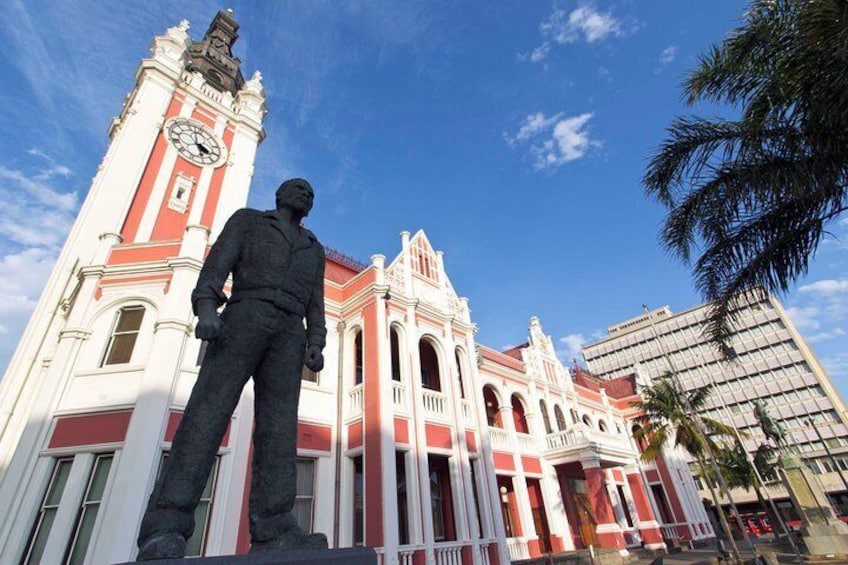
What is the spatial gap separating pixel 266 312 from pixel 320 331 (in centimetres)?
69

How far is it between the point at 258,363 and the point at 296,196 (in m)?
1.73

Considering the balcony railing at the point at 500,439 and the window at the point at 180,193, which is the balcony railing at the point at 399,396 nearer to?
the balcony railing at the point at 500,439

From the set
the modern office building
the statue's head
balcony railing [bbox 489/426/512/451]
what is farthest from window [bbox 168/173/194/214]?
the modern office building

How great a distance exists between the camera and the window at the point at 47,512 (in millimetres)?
8594

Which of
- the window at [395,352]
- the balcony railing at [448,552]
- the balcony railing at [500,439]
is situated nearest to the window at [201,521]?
the balcony railing at [448,552]

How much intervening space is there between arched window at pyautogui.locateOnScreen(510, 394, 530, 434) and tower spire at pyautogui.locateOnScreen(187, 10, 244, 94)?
2154 centimetres

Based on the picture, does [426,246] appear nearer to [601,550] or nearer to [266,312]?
[601,550]

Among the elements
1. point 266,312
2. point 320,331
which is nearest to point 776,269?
point 320,331

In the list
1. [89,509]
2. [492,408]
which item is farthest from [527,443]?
[89,509]

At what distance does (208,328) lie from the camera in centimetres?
→ 330

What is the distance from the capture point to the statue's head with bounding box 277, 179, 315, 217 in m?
4.41

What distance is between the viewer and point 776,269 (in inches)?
307

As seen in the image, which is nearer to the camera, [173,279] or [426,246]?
[173,279]

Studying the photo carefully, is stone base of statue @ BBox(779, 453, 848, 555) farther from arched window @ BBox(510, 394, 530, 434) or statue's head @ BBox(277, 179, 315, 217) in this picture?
statue's head @ BBox(277, 179, 315, 217)
